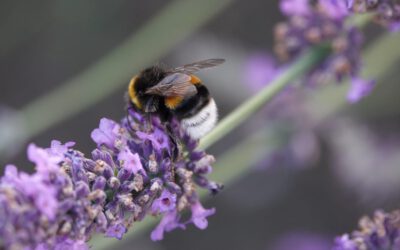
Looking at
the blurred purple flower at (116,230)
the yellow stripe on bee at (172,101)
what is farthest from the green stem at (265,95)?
the blurred purple flower at (116,230)

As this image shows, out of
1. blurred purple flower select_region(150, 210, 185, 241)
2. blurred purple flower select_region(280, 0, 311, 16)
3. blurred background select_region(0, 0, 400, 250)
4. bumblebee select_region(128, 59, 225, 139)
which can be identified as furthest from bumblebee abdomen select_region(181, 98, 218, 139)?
blurred background select_region(0, 0, 400, 250)

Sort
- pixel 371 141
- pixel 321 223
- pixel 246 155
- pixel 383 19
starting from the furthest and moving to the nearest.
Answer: pixel 321 223, pixel 371 141, pixel 246 155, pixel 383 19

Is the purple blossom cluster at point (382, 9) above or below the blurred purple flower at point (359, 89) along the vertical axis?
above

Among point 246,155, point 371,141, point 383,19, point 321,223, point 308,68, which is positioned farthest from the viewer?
point 321,223

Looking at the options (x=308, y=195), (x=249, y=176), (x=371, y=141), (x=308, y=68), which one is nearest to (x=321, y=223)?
(x=308, y=195)

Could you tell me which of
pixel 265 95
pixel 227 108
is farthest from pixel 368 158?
pixel 265 95

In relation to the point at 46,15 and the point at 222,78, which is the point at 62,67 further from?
the point at 222,78

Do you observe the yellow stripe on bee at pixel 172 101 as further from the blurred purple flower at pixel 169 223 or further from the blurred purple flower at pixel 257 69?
the blurred purple flower at pixel 257 69
